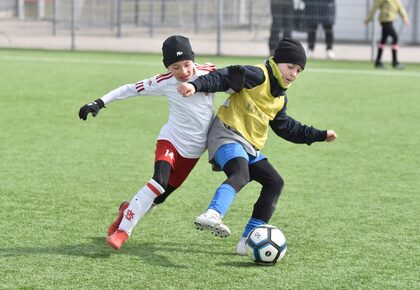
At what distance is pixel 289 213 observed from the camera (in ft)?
25.4

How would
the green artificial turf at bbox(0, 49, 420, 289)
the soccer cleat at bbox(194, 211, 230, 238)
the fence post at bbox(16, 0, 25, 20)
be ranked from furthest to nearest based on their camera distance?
the fence post at bbox(16, 0, 25, 20) < the green artificial turf at bbox(0, 49, 420, 289) < the soccer cleat at bbox(194, 211, 230, 238)

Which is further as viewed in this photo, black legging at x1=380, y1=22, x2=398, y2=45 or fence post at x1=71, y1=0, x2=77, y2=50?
fence post at x1=71, y1=0, x2=77, y2=50

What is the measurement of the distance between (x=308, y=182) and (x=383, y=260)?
2823mm

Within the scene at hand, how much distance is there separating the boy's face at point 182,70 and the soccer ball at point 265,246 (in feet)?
3.57

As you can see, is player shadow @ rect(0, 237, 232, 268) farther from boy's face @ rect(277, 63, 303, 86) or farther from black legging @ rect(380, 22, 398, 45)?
black legging @ rect(380, 22, 398, 45)

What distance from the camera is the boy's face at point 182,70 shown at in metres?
6.36

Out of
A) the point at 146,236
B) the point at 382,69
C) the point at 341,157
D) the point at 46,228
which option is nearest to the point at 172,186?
the point at 146,236

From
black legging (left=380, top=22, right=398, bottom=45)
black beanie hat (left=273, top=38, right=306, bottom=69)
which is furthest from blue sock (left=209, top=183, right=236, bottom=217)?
black legging (left=380, top=22, right=398, bottom=45)

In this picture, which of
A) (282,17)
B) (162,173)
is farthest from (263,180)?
(282,17)

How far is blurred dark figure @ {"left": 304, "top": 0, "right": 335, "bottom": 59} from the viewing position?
22266 mm

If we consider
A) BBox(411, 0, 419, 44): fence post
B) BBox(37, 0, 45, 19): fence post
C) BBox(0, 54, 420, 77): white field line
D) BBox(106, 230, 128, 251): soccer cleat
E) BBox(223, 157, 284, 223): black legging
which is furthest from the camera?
BBox(37, 0, 45, 19): fence post

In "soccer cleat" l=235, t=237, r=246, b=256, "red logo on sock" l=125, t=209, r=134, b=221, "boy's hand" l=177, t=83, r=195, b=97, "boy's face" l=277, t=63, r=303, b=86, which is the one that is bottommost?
"soccer cleat" l=235, t=237, r=246, b=256

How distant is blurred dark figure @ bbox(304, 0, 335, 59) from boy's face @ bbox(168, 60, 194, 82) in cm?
1600

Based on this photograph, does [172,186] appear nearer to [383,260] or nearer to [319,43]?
[383,260]
